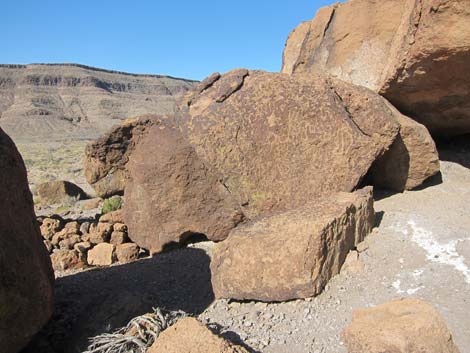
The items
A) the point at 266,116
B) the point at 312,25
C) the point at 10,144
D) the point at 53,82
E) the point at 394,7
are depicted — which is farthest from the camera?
the point at 53,82

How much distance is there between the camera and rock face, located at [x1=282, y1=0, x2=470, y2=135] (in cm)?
433

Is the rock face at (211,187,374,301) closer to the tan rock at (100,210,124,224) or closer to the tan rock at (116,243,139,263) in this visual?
the tan rock at (116,243,139,263)

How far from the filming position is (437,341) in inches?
95.7

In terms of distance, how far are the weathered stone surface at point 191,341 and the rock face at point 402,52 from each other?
358cm

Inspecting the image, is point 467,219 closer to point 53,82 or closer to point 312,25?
point 312,25

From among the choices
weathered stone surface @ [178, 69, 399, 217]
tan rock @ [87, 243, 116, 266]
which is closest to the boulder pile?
tan rock @ [87, 243, 116, 266]

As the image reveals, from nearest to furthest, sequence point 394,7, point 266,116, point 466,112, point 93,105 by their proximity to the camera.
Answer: point 266,116
point 466,112
point 394,7
point 93,105

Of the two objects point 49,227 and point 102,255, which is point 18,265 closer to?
point 102,255

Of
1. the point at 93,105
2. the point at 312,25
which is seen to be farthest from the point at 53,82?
the point at 312,25

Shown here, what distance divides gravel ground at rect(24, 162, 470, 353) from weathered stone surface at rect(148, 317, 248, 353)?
0.57 meters

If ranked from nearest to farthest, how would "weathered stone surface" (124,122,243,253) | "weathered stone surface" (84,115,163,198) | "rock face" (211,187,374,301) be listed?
"rock face" (211,187,374,301) → "weathered stone surface" (124,122,243,253) → "weathered stone surface" (84,115,163,198)

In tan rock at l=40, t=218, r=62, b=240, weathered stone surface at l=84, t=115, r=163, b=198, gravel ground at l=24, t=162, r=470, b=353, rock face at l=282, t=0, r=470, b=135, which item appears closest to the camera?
gravel ground at l=24, t=162, r=470, b=353

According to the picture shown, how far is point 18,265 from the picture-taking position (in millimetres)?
2680

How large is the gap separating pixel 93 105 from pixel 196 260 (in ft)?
180
